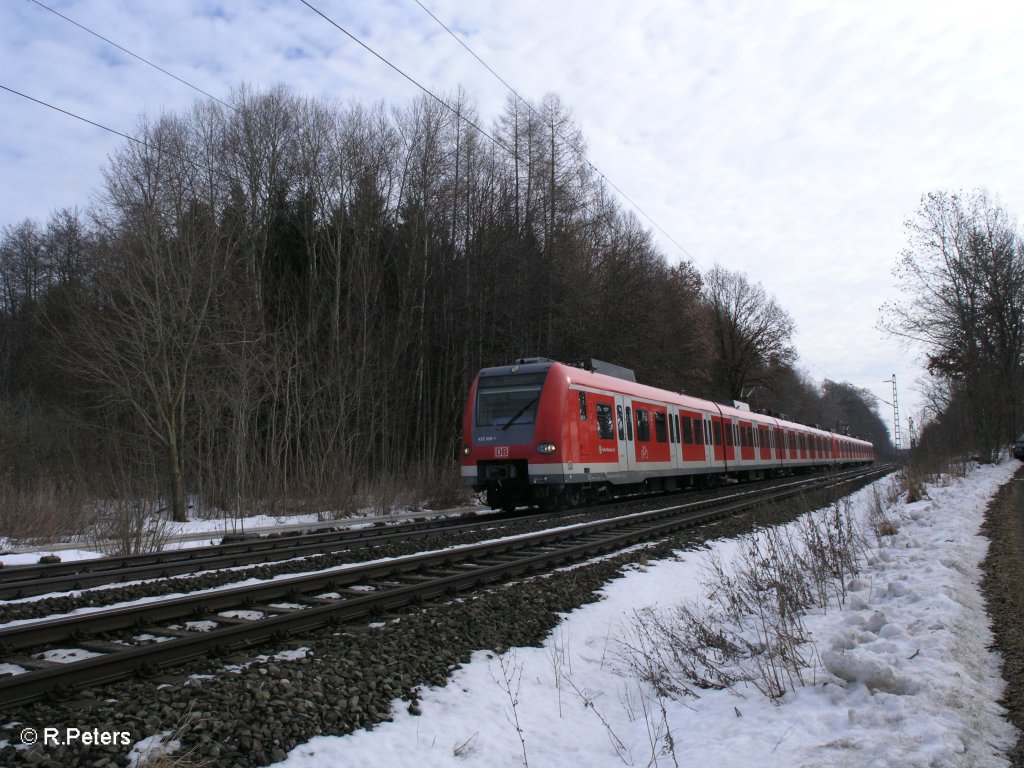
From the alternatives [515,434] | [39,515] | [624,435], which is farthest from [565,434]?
[39,515]

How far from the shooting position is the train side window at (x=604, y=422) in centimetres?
1650

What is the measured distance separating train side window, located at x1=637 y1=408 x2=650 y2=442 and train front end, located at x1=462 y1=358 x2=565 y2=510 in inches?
143

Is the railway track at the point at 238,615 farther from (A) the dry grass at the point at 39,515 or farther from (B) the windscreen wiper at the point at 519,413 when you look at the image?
(A) the dry grass at the point at 39,515

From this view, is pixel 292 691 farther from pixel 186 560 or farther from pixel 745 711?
pixel 186 560

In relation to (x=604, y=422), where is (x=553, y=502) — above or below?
below

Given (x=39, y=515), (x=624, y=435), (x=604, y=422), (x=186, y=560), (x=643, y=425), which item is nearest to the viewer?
(x=186, y=560)

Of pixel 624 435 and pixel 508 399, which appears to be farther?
pixel 624 435

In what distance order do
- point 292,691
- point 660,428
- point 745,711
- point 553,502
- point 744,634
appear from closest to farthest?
point 292,691 < point 745,711 < point 744,634 < point 553,502 < point 660,428

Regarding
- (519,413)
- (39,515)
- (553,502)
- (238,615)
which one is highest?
(519,413)

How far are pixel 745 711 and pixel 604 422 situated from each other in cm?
1272

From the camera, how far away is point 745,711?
13.4 feet

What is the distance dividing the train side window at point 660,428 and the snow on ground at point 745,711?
1372cm

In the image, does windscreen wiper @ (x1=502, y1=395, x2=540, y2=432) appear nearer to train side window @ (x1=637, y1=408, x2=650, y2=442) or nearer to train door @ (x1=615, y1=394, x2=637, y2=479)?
train door @ (x1=615, y1=394, x2=637, y2=479)

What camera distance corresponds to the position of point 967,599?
5.71 meters
